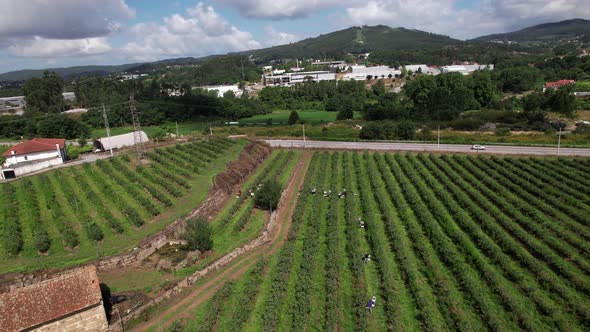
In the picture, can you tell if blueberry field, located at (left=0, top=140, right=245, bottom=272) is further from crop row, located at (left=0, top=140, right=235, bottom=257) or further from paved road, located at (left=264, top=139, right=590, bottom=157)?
paved road, located at (left=264, top=139, right=590, bottom=157)

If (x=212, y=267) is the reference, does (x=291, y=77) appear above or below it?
above

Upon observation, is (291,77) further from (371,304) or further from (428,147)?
(371,304)

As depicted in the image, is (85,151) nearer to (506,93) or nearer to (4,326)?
(4,326)

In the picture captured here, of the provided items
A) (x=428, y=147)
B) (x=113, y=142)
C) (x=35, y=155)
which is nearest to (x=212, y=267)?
(x=35, y=155)

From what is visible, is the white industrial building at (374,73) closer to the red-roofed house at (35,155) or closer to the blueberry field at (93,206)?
the blueberry field at (93,206)

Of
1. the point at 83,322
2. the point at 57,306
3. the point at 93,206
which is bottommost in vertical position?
the point at 83,322

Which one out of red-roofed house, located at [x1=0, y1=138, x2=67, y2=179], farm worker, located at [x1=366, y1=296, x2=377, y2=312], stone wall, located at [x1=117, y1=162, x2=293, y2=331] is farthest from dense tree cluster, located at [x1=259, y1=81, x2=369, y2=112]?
farm worker, located at [x1=366, y1=296, x2=377, y2=312]

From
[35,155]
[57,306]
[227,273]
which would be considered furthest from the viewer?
[35,155]
